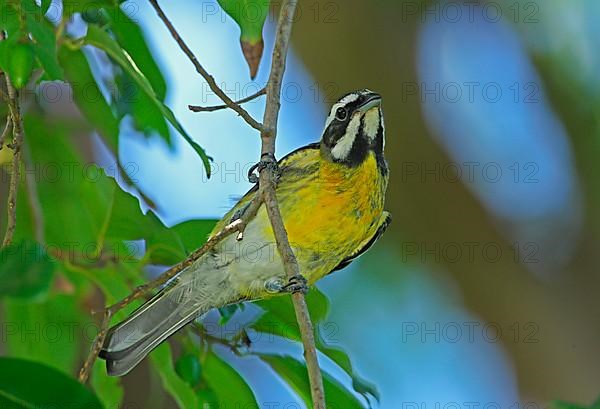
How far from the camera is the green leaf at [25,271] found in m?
1.32

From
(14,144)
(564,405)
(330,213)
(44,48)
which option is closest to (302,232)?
(330,213)

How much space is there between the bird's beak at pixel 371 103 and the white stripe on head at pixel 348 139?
1.3 inches

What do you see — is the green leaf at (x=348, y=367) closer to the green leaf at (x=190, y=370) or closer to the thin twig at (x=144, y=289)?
the green leaf at (x=190, y=370)

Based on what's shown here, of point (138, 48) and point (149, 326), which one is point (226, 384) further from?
point (138, 48)

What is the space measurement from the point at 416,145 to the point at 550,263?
813 millimetres

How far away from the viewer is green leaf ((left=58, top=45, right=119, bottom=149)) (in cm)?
284

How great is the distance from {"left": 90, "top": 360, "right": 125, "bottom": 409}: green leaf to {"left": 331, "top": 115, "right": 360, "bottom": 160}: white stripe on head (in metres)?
0.95

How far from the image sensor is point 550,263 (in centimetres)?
456

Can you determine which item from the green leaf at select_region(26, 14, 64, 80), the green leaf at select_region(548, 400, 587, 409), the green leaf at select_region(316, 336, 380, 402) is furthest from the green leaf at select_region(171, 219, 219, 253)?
the green leaf at select_region(548, 400, 587, 409)

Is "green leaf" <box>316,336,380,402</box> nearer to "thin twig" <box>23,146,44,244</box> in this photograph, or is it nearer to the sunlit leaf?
the sunlit leaf

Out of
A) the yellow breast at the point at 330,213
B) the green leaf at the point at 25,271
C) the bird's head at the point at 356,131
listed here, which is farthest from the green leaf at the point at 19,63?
the bird's head at the point at 356,131

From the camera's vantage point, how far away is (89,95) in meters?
2.85

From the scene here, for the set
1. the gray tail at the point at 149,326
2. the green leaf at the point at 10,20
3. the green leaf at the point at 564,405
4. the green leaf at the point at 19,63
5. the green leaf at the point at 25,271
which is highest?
the green leaf at the point at 10,20

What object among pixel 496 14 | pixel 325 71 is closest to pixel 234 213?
pixel 325 71
